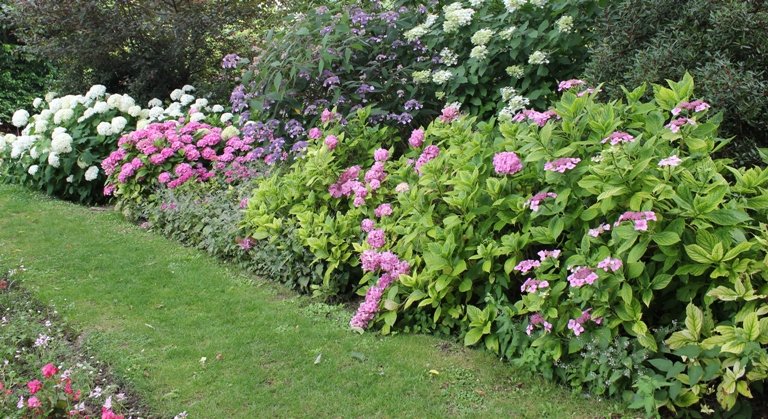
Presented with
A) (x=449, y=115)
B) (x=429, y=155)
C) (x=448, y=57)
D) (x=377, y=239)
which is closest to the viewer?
(x=377, y=239)

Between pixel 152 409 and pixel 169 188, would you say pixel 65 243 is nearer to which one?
pixel 169 188

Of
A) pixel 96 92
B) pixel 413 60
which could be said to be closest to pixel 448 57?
pixel 413 60

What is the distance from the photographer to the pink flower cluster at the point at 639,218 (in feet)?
8.91

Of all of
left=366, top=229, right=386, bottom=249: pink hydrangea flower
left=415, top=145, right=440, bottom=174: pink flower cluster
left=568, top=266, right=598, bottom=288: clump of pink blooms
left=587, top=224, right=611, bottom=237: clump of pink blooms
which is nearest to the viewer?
left=568, top=266, right=598, bottom=288: clump of pink blooms

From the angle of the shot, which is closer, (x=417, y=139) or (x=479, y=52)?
(x=417, y=139)

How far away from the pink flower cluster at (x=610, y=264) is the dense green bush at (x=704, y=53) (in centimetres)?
140

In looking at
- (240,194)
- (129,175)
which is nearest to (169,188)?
(129,175)

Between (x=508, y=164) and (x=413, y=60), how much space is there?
8.41 ft

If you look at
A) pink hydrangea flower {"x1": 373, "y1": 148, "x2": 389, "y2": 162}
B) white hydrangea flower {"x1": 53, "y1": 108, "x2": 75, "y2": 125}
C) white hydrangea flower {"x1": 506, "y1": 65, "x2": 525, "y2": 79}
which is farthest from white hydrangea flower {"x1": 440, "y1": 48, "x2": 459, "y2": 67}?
white hydrangea flower {"x1": 53, "y1": 108, "x2": 75, "y2": 125}

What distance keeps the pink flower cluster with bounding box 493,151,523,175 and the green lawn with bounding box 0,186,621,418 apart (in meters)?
1.00

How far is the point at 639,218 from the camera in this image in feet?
9.06

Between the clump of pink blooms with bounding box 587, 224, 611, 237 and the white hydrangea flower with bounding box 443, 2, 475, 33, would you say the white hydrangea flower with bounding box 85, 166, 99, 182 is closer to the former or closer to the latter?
the white hydrangea flower with bounding box 443, 2, 475, 33

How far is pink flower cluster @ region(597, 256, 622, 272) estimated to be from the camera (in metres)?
2.80

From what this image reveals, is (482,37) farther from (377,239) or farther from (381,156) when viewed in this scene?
(377,239)
